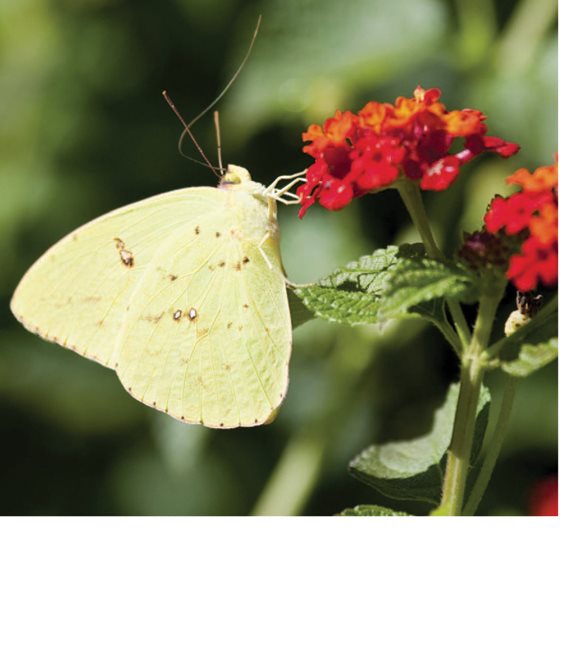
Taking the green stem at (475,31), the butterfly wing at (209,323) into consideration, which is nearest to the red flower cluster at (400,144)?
the butterfly wing at (209,323)

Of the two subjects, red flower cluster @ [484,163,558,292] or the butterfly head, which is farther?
the butterfly head

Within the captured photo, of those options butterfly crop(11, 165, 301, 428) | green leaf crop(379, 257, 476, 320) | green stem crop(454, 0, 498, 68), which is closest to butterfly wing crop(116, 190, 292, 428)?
butterfly crop(11, 165, 301, 428)

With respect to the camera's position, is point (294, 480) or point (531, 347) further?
point (294, 480)

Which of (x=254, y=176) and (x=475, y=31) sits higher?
(x=475, y=31)

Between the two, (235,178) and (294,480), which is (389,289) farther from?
(294,480)

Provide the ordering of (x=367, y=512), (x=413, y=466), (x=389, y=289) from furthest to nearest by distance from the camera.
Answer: (x=413, y=466) → (x=367, y=512) → (x=389, y=289)

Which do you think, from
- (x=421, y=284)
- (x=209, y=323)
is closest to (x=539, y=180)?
(x=421, y=284)

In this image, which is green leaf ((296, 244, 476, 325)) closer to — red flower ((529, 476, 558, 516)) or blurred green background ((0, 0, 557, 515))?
red flower ((529, 476, 558, 516))

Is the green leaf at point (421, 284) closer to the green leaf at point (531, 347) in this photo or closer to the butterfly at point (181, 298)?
the green leaf at point (531, 347)
